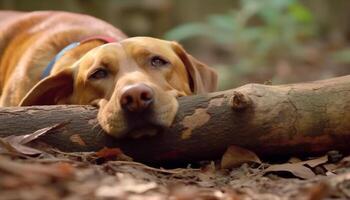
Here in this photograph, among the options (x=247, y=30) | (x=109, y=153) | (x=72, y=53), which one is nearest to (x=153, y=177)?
(x=109, y=153)

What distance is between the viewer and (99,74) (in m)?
3.41

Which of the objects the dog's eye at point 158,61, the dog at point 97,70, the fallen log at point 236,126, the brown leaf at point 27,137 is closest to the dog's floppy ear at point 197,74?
the dog at point 97,70

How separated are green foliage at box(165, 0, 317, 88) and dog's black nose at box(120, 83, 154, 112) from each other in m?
5.21

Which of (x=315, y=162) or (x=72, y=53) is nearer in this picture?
(x=315, y=162)

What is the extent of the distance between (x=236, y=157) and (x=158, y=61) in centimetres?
89

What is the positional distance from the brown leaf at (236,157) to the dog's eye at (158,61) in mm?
842

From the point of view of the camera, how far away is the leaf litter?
72.1 inches

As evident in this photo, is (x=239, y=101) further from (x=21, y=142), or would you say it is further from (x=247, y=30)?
(x=247, y=30)

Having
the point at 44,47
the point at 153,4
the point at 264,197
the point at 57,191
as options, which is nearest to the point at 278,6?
the point at 153,4

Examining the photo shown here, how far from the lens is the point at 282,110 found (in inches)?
110

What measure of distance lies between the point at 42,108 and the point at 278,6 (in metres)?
5.52

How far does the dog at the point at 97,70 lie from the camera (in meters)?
2.85

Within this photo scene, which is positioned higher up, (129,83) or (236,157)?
(129,83)

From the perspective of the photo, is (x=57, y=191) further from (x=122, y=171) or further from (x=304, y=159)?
(x=304, y=159)
